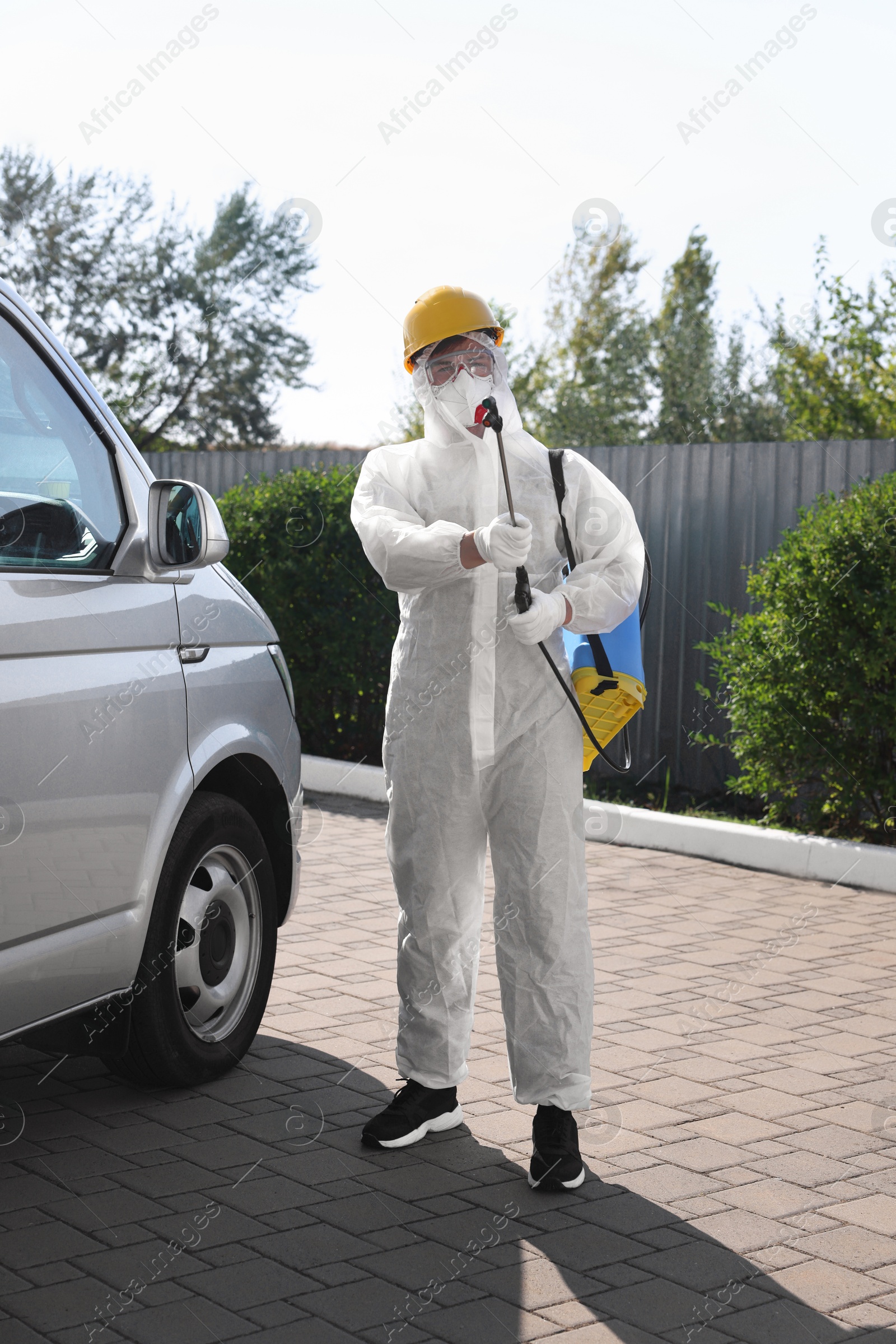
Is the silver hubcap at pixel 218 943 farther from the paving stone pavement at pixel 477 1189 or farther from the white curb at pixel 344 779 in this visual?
the white curb at pixel 344 779

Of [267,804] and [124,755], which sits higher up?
[124,755]

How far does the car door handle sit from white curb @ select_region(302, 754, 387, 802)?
552cm

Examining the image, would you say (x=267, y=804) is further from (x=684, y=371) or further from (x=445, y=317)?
(x=684, y=371)

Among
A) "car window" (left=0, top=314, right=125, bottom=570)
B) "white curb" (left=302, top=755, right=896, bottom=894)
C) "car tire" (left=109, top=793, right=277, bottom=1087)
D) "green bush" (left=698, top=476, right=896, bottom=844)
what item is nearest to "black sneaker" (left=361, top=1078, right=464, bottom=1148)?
"car tire" (left=109, top=793, right=277, bottom=1087)

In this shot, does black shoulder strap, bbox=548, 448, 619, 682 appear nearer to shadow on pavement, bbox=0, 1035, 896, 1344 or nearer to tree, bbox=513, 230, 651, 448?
shadow on pavement, bbox=0, 1035, 896, 1344

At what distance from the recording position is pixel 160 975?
392cm

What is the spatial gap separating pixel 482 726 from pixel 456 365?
948 millimetres

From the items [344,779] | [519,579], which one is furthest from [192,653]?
[344,779]

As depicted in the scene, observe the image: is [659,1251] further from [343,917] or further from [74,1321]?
[343,917]

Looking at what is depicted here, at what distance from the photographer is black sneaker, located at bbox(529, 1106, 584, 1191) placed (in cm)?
356

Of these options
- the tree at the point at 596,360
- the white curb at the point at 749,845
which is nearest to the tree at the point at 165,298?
the tree at the point at 596,360

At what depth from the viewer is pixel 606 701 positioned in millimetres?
3711

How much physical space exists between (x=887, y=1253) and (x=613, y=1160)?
2.53 feet

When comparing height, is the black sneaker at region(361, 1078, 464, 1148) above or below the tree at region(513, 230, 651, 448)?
below
